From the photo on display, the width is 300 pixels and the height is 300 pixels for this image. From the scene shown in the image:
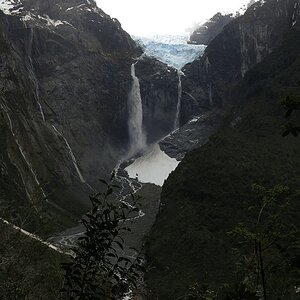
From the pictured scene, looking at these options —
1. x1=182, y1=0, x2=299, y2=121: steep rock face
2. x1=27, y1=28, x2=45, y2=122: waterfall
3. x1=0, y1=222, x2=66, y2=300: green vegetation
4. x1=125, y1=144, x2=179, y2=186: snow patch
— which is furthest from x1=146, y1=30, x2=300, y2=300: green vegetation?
x1=27, y1=28, x2=45, y2=122: waterfall

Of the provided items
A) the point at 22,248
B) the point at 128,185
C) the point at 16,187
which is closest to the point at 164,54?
the point at 128,185

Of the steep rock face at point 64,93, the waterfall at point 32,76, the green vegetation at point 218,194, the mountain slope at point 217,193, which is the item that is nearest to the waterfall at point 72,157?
the steep rock face at point 64,93

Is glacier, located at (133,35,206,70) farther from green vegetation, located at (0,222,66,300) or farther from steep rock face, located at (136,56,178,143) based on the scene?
green vegetation, located at (0,222,66,300)

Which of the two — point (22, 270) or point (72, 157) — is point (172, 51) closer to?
point (72, 157)

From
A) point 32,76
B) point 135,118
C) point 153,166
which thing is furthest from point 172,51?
point 32,76

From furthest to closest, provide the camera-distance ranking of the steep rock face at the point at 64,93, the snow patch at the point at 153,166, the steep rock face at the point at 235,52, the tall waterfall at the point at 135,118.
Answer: the tall waterfall at the point at 135,118 → the steep rock face at the point at 235,52 → the snow patch at the point at 153,166 → the steep rock face at the point at 64,93

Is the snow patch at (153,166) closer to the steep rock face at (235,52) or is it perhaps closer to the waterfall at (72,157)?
the steep rock face at (235,52)
